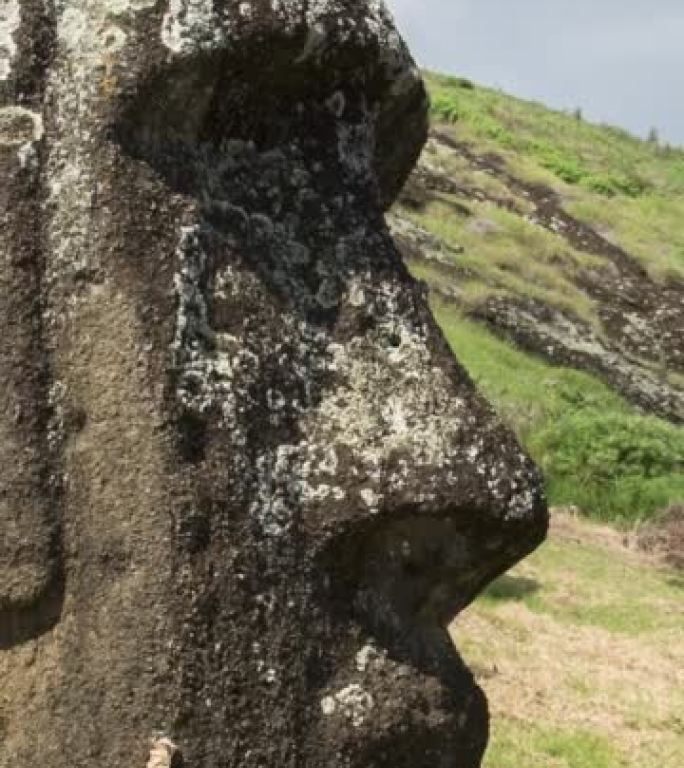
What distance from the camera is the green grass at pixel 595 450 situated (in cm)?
2253

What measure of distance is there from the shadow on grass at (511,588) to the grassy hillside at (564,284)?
18.0 feet

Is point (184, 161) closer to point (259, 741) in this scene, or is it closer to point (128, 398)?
point (128, 398)

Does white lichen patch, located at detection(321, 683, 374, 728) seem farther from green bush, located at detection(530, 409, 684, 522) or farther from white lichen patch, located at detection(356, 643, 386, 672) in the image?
green bush, located at detection(530, 409, 684, 522)

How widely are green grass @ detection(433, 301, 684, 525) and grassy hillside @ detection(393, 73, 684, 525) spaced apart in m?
0.02

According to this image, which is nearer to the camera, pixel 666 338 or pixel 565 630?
pixel 565 630

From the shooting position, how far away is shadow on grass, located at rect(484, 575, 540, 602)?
1614 centimetres

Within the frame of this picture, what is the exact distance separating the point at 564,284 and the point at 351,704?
30.7m

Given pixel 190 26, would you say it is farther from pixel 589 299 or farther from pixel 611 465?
pixel 589 299

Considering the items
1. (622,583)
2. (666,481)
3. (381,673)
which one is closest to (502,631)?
(622,583)

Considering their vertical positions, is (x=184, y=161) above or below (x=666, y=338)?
A: above

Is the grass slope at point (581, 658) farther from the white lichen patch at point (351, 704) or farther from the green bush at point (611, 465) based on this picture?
the white lichen patch at point (351, 704)

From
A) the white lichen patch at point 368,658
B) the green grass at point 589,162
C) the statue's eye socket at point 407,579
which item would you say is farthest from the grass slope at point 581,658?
the green grass at point 589,162

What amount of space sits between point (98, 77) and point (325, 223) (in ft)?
2.61

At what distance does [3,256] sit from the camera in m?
4.29
